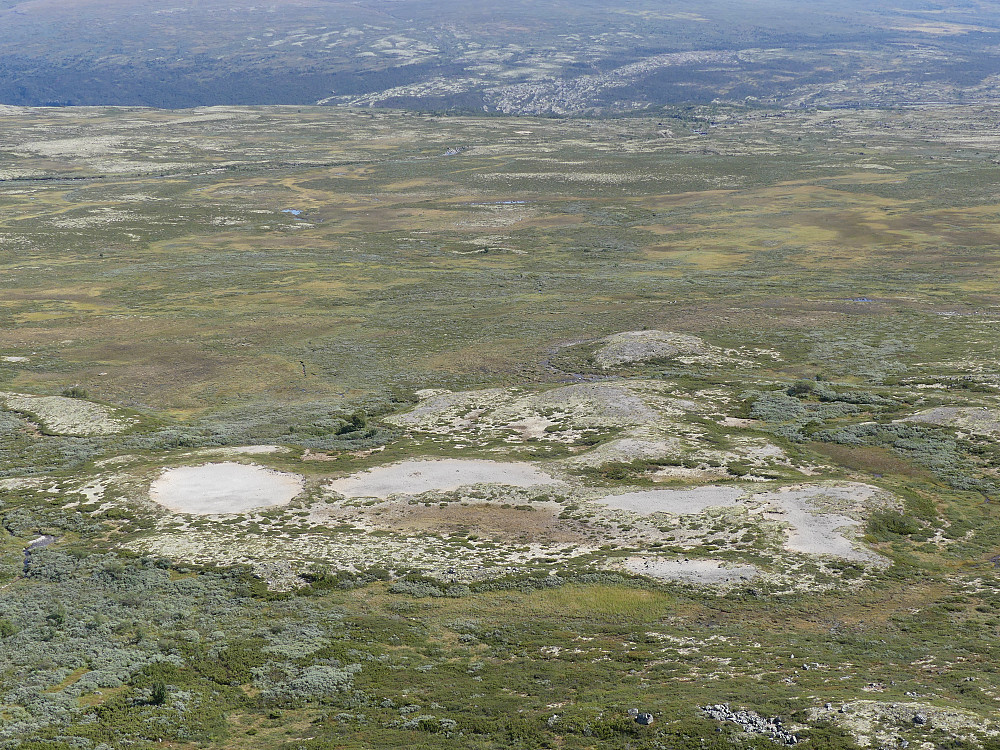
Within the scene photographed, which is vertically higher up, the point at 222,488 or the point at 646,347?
the point at 646,347

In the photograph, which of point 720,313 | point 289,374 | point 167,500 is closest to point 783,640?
point 167,500

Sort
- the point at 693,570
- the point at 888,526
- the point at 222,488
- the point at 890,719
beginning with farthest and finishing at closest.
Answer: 1. the point at 222,488
2. the point at 888,526
3. the point at 693,570
4. the point at 890,719

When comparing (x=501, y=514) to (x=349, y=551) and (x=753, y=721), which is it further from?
(x=753, y=721)

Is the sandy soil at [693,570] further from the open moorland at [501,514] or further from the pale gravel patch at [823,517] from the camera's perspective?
the pale gravel patch at [823,517]

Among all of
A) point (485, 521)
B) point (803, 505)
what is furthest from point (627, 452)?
point (485, 521)

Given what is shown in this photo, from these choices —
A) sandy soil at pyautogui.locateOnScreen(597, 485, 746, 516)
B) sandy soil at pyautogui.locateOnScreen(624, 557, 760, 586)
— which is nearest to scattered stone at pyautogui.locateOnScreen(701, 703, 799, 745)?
sandy soil at pyautogui.locateOnScreen(624, 557, 760, 586)

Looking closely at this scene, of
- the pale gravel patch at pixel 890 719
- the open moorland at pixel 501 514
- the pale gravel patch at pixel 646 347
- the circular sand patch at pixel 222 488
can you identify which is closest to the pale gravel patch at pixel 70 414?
the open moorland at pixel 501 514

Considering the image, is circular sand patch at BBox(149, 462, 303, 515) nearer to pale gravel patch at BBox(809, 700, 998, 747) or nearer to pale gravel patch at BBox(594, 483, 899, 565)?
pale gravel patch at BBox(594, 483, 899, 565)

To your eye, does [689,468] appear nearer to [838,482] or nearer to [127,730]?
[838,482]
